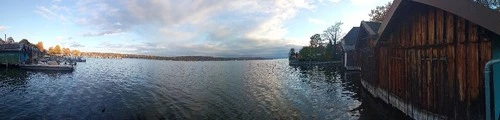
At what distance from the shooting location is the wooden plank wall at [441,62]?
960 cm

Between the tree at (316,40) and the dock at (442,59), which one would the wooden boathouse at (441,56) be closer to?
the dock at (442,59)

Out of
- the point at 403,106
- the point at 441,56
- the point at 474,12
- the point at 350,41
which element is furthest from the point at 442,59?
the point at 350,41

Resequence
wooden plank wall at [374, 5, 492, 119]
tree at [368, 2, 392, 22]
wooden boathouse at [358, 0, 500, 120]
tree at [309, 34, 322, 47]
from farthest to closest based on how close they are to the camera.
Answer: tree at [309, 34, 322, 47]
tree at [368, 2, 392, 22]
wooden plank wall at [374, 5, 492, 119]
wooden boathouse at [358, 0, 500, 120]

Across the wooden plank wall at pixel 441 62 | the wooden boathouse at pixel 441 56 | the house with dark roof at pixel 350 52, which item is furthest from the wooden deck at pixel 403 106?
the house with dark roof at pixel 350 52

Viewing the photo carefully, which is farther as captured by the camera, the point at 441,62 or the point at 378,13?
the point at 378,13

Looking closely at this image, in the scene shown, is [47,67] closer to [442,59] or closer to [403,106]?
[403,106]

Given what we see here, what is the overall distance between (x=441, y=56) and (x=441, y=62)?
24 cm

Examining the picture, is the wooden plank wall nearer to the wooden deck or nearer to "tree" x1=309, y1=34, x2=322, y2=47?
the wooden deck

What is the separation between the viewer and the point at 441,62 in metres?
11.7

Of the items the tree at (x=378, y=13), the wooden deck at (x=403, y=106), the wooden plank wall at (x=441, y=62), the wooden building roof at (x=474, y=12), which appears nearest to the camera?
the wooden building roof at (x=474, y=12)

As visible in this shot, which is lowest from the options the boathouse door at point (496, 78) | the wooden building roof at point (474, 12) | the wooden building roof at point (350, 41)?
the boathouse door at point (496, 78)

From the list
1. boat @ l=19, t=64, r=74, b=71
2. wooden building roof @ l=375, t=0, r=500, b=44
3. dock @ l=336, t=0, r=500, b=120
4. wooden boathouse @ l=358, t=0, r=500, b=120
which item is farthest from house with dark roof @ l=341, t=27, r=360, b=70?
boat @ l=19, t=64, r=74, b=71

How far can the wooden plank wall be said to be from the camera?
960cm

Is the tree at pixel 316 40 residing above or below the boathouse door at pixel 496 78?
above
